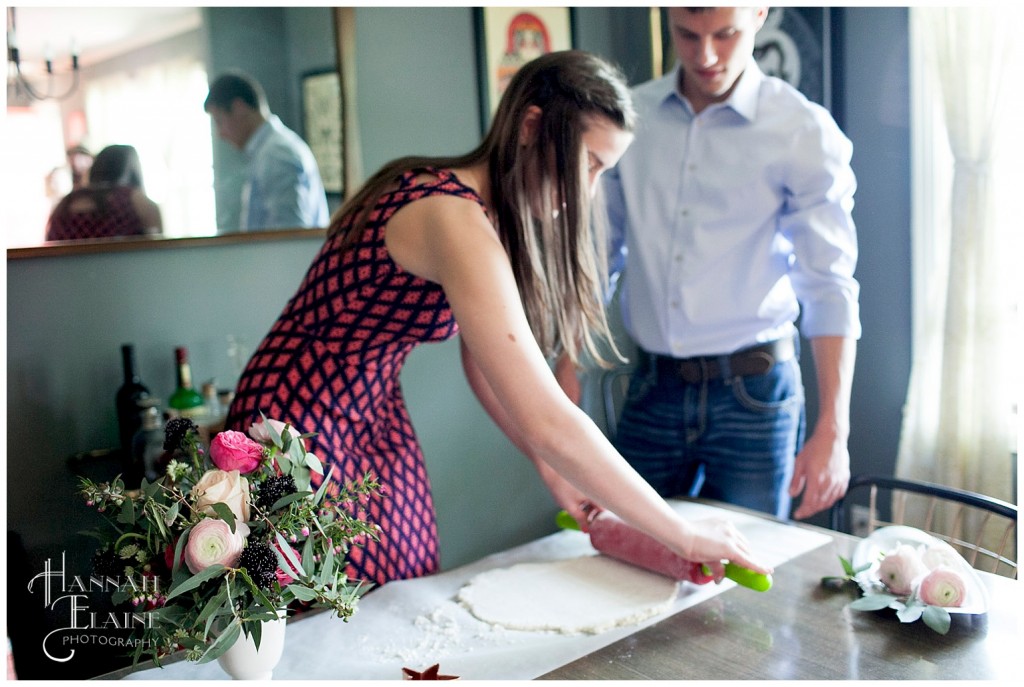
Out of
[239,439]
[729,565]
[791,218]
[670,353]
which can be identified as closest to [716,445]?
[670,353]

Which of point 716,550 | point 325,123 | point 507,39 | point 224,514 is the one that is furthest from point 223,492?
point 507,39

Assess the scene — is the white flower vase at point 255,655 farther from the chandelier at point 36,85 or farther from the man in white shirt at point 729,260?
the chandelier at point 36,85

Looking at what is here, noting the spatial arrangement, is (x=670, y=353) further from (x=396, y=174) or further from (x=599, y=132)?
(x=396, y=174)

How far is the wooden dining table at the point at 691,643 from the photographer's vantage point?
105cm

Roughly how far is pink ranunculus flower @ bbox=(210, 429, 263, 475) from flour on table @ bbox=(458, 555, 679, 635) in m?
0.41

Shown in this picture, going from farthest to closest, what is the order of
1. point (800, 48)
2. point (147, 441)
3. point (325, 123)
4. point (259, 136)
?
→ point (800, 48)
point (325, 123)
point (259, 136)
point (147, 441)

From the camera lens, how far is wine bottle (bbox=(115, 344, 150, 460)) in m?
1.69

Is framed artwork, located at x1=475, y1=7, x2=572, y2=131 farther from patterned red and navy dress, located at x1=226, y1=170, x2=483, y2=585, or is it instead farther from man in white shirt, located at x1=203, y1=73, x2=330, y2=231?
patterned red and navy dress, located at x1=226, y1=170, x2=483, y2=585

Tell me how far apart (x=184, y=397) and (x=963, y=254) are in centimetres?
175

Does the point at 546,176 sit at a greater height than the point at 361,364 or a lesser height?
greater

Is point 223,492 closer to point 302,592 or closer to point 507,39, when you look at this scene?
point 302,592

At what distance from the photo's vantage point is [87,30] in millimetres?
1723

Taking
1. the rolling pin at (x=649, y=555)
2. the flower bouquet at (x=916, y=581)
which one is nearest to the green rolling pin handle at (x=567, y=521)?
the rolling pin at (x=649, y=555)

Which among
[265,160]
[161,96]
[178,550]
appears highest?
[161,96]
